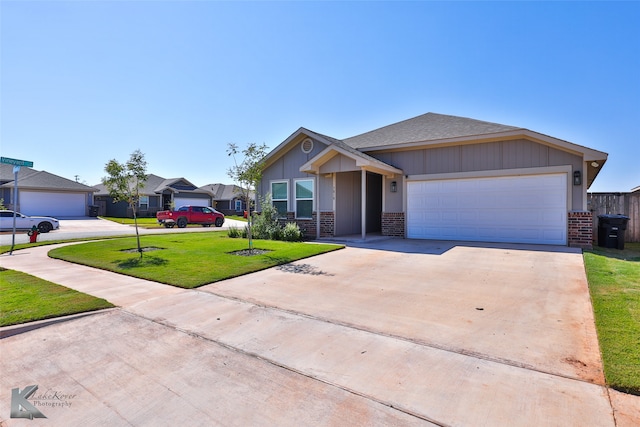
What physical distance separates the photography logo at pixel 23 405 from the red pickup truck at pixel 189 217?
22216 millimetres

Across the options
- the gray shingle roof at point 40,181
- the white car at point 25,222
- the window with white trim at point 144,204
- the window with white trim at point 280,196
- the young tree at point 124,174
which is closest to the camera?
the young tree at point 124,174

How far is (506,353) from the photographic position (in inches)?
124

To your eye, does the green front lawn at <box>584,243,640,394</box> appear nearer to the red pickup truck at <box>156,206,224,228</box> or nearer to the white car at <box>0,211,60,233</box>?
the red pickup truck at <box>156,206,224,228</box>

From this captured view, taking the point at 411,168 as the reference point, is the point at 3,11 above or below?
above

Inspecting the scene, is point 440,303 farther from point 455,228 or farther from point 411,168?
point 411,168

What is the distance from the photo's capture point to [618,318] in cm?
384

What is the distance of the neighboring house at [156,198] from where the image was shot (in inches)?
1423

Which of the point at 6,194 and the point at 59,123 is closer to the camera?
the point at 59,123

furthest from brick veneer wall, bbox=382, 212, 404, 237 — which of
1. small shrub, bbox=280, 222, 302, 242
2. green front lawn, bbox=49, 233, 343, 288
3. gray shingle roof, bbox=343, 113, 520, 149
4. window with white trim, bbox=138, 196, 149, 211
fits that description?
window with white trim, bbox=138, 196, 149, 211

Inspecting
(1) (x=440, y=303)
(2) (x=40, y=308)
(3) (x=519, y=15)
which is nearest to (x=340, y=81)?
(3) (x=519, y=15)

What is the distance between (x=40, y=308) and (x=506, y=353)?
229 inches

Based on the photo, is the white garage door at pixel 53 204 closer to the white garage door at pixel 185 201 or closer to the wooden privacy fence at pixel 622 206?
the white garage door at pixel 185 201

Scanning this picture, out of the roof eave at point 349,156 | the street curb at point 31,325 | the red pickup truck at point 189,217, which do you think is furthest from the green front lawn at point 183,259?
the red pickup truck at point 189,217

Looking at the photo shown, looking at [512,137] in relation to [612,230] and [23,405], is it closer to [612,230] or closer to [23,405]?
[612,230]
